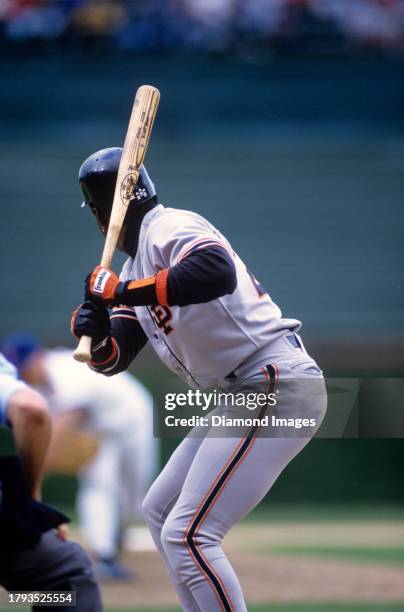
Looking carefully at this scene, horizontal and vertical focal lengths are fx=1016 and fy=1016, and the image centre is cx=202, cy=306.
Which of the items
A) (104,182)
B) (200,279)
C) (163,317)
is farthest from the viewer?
(104,182)

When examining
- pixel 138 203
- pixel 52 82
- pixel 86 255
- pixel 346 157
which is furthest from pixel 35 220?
pixel 138 203

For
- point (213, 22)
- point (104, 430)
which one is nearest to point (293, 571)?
point (104, 430)

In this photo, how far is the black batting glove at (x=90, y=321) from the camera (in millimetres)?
3029

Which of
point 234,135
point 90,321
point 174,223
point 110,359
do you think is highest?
point 234,135

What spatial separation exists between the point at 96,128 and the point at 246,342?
698 cm

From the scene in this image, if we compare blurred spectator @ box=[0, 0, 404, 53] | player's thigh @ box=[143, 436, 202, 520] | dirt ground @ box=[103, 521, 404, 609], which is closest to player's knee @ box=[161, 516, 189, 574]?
player's thigh @ box=[143, 436, 202, 520]

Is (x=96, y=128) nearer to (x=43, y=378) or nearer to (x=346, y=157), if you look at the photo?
(x=346, y=157)

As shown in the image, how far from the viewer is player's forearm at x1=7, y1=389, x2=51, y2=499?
281cm

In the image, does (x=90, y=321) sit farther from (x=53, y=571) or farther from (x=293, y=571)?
(x=293, y=571)

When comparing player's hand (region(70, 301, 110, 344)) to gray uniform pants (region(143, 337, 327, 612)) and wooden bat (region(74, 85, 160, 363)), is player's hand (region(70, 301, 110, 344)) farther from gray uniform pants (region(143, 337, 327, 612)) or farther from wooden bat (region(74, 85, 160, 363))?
gray uniform pants (region(143, 337, 327, 612))

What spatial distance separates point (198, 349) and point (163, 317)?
141 mm

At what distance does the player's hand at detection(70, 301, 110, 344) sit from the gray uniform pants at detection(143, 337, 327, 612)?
0.44 metres

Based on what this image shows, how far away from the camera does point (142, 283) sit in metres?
2.86

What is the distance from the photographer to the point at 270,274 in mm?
8578
